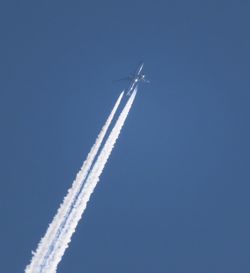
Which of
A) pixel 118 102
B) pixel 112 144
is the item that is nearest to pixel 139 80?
pixel 118 102

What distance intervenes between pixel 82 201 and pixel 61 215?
399 centimetres

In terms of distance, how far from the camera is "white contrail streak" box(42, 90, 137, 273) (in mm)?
103750

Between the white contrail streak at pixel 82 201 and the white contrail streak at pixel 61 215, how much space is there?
2.23 feet

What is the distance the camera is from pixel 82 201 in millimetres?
113625

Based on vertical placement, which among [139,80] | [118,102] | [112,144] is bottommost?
[112,144]

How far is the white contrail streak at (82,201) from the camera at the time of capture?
340 feet

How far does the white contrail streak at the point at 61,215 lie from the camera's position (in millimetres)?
103375

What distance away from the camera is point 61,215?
111312 millimetres

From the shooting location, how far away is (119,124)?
5089 inches

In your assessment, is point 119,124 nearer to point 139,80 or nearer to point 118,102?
point 118,102

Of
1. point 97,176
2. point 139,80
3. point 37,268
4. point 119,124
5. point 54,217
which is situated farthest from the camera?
point 139,80

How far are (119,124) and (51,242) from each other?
1148 inches

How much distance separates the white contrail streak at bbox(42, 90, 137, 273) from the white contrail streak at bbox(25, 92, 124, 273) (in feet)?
2.23

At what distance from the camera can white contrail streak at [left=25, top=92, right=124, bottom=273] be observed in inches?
4070
